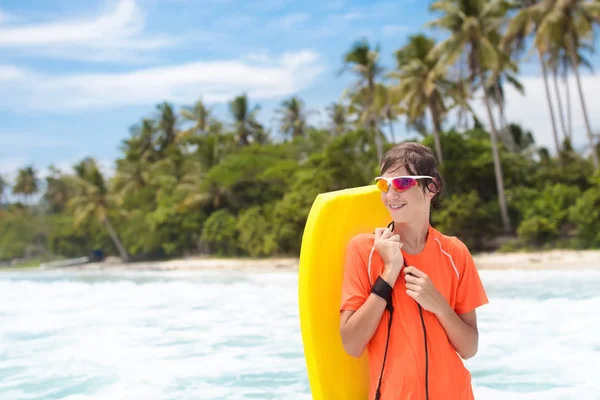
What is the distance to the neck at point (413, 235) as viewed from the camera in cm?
165

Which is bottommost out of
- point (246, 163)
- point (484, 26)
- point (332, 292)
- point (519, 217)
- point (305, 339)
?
point (519, 217)

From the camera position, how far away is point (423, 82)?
2289 centimetres

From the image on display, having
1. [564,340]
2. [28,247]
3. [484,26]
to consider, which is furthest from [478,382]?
[28,247]

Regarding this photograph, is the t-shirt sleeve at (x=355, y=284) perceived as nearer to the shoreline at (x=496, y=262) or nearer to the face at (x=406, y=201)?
the face at (x=406, y=201)

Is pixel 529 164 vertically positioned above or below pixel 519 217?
above

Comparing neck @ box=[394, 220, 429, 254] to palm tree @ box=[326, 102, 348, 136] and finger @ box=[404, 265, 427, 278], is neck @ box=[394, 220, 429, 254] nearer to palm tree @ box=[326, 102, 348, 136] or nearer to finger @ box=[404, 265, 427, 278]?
finger @ box=[404, 265, 427, 278]

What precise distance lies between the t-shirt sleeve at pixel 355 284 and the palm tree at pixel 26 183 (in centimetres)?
6062

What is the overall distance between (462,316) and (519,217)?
21.6 metres

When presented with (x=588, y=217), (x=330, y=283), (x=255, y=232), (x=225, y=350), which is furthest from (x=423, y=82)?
(x=330, y=283)

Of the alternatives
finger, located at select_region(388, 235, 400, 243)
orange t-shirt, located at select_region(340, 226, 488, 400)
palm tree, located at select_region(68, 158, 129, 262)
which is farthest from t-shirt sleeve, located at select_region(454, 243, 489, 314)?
palm tree, located at select_region(68, 158, 129, 262)

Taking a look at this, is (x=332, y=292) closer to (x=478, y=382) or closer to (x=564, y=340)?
(x=478, y=382)

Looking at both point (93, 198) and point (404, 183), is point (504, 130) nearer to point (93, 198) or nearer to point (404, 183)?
point (93, 198)

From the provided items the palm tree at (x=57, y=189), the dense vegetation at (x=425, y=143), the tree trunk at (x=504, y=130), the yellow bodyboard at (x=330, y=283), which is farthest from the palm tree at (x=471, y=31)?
the palm tree at (x=57, y=189)

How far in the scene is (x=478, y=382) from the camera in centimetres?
458
